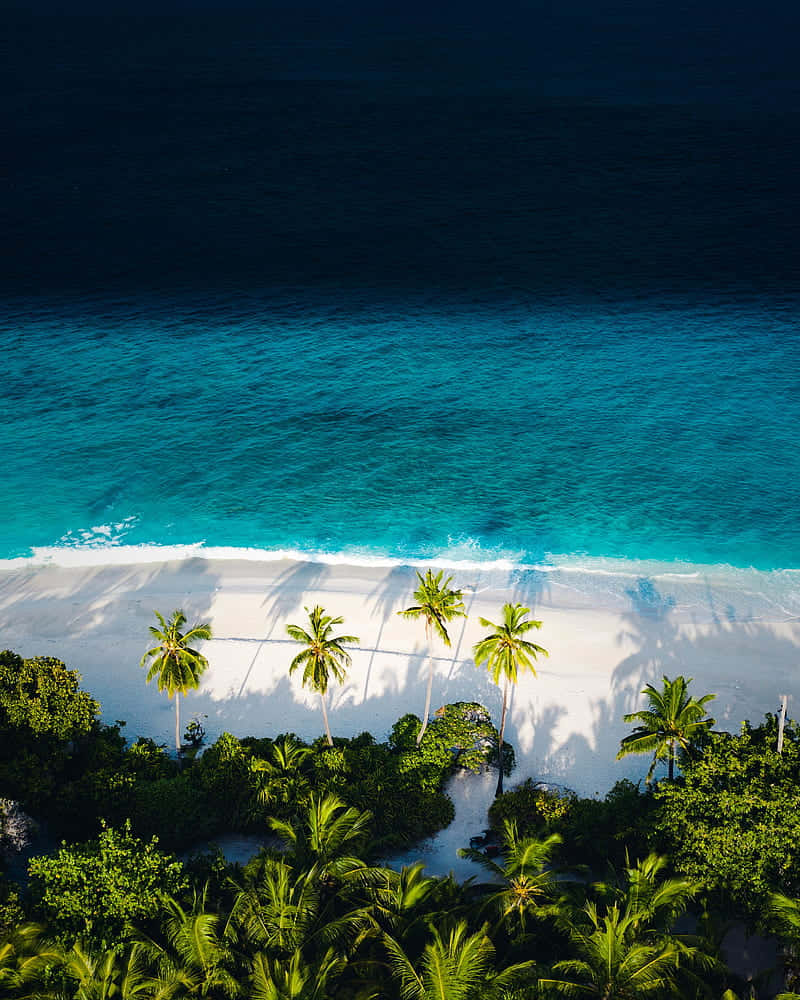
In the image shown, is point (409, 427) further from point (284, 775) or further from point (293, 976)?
point (293, 976)

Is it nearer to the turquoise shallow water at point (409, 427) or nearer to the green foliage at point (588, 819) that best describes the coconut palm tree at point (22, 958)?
the green foliage at point (588, 819)

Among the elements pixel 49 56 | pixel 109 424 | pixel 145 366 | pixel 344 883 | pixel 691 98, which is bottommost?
pixel 344 883

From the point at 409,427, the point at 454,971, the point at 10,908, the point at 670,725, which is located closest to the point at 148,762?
the point at 10,908

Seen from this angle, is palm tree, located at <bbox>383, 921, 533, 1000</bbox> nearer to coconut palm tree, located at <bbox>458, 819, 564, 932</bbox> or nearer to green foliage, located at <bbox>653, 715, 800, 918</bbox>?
coconut palm tree, located at <bbox>458, 819, 564, 932</bbox>

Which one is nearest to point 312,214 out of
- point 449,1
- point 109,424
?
point 109,424

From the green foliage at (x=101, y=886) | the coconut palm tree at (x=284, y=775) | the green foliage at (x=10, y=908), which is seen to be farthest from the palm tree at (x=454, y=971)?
the green foliage at (x=10, y=908)

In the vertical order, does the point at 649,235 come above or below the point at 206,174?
below

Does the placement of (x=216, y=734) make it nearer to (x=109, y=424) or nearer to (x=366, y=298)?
(x=109, y=424)
